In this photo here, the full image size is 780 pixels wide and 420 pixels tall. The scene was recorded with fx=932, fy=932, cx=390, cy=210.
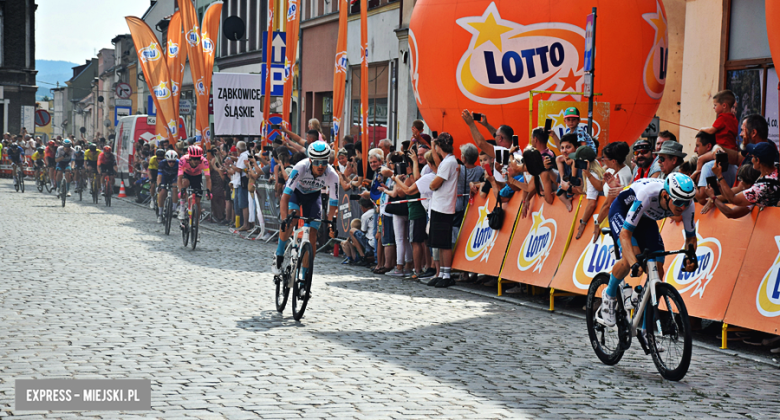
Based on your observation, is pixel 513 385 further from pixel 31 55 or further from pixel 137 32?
pixel 31 55

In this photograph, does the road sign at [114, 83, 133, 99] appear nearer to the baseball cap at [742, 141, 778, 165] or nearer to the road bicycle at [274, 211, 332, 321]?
the road bicycle at [274, 211, 332, 321]

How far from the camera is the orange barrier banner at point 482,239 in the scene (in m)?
12.2

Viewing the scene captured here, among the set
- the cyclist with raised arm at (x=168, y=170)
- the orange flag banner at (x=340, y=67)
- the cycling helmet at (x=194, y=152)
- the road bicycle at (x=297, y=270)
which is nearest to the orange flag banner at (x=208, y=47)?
the cyclist with raised arm at (x=168, y=170)

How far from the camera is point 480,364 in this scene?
7578 mm

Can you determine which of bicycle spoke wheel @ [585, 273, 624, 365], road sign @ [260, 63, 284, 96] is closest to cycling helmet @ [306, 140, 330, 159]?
bicycle spoke wheel @ [585, 273, 624, 365]

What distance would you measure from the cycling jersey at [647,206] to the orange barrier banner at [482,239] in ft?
15.3

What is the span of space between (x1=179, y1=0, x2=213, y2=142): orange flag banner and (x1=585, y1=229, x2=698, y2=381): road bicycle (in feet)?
62.7

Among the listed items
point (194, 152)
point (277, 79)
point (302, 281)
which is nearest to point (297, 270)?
point (302, 281)

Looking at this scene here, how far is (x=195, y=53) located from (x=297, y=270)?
17.8 metres

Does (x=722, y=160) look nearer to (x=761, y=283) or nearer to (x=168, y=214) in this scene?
(x=761, y=283)

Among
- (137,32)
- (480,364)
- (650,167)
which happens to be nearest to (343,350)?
(480,364)

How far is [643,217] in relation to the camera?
766cm

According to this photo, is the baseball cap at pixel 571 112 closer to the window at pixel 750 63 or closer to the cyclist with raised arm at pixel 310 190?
the cyclist with raised arm at pixel 310 190

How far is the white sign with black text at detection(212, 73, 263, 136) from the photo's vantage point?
994 inches
